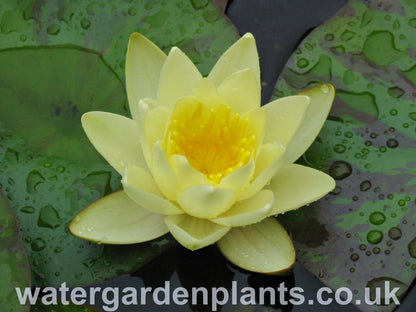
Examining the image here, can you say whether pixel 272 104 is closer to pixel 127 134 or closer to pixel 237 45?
pixel 237 45

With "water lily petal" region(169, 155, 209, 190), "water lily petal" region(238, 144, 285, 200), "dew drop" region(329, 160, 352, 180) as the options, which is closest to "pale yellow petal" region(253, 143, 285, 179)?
→ "water lily petal" region(238, 144, 285, 200)

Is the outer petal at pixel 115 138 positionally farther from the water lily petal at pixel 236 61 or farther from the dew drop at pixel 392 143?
the dew drop at pixel 392 143

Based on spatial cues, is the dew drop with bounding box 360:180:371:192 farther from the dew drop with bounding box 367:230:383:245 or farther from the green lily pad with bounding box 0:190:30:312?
the green lily pad with bounding box 0:190:30:312

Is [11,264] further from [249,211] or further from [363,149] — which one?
[363,149]

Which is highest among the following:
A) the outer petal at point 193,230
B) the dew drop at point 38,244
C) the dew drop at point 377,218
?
the outer petal at point 193,230

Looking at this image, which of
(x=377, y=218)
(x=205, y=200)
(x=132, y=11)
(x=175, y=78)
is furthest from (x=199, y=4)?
(x=377, y=218)

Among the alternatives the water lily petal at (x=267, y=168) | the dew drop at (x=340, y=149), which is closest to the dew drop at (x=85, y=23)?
the water lily petal at (x=267, y=168)
